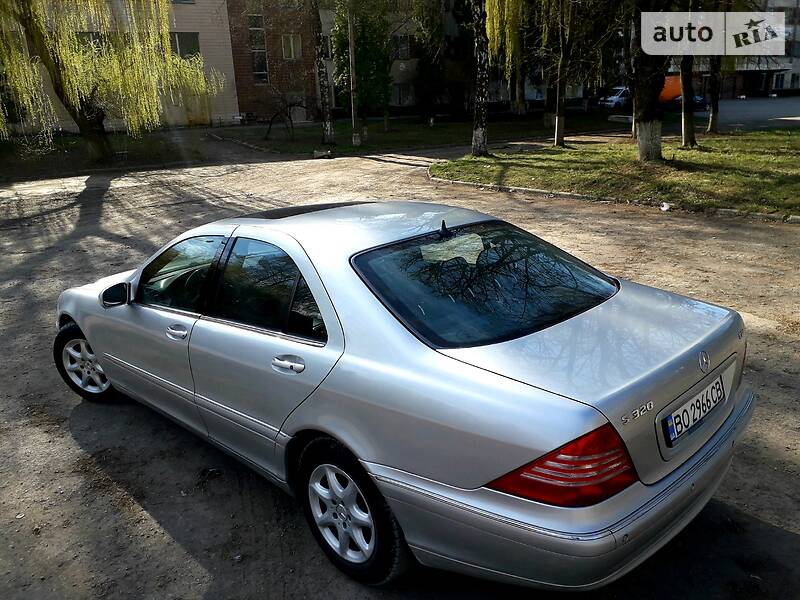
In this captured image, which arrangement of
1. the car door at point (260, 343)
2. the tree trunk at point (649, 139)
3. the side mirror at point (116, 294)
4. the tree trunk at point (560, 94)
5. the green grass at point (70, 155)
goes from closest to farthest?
the car door at point (260, 343) < the side mirror at point (116, 294) < the tree trunk at point (649, 139) < the tree trunk at point (560, 94) < the green grass at point (70, 155)

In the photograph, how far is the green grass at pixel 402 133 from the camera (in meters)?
25.0

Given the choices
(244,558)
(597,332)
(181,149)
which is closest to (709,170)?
(597,332)

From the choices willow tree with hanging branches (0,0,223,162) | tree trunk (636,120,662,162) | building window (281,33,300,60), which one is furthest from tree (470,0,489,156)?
building window (281,33,300,60)

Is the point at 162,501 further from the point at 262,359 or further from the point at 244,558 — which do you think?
the point at 262,359

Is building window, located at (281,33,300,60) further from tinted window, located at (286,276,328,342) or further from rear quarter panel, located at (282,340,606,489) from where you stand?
rear quarter panel, located at (282,340,606,489)

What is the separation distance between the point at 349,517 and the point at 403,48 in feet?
132

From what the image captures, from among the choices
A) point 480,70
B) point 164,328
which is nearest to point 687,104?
point 480,70

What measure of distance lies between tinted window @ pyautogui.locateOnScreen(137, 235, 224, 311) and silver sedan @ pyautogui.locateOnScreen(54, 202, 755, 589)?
0.07 ft

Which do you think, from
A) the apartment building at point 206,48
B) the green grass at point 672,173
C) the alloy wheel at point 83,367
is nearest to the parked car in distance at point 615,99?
the green grass at point 672,173

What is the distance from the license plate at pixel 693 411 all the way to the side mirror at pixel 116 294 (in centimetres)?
320

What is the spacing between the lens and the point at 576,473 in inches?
82.4

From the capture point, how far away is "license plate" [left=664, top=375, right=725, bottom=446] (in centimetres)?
236

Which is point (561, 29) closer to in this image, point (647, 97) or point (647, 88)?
point (647, 88)

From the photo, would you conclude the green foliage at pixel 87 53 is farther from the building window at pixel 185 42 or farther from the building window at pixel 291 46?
the building window at pixel 291 46
